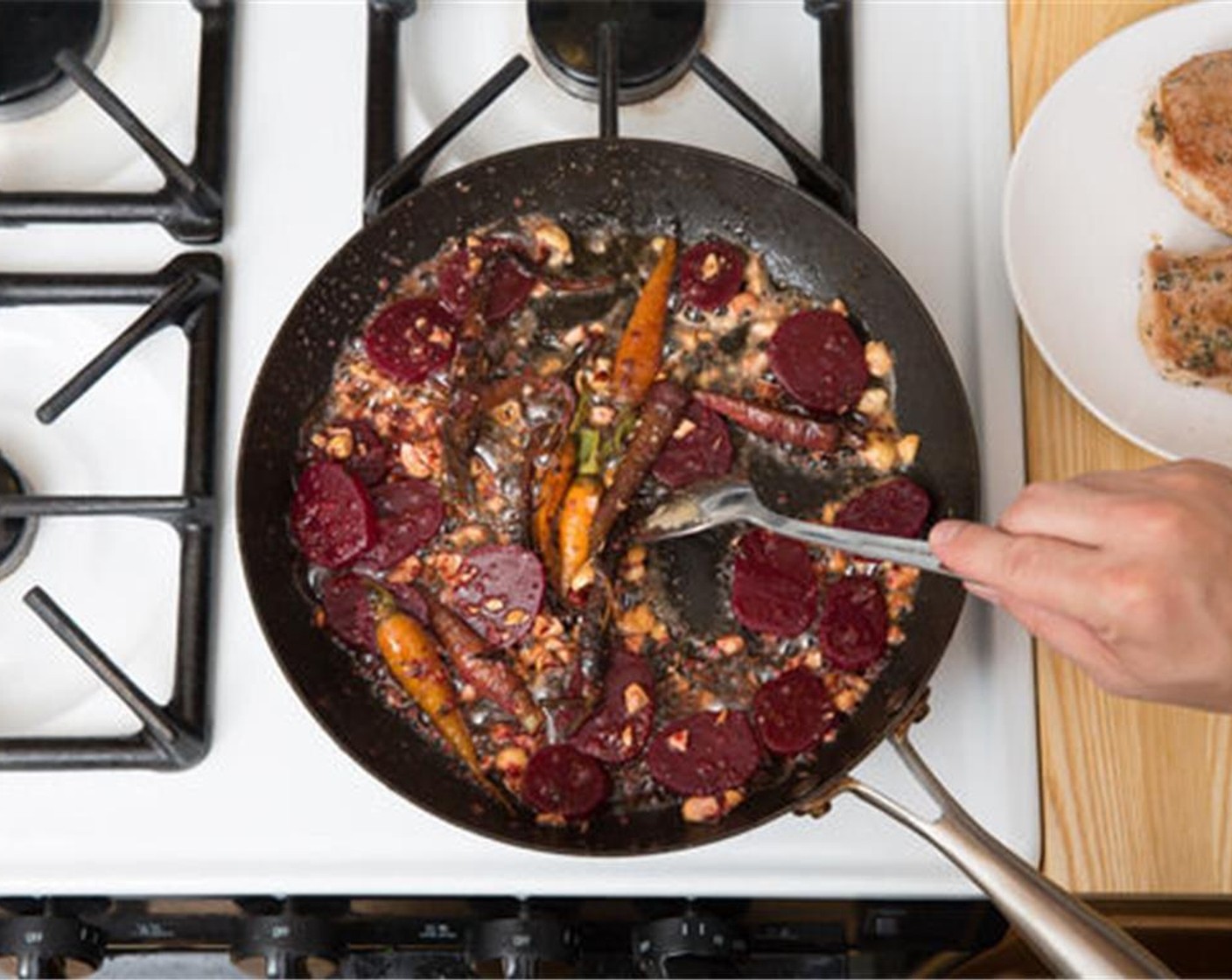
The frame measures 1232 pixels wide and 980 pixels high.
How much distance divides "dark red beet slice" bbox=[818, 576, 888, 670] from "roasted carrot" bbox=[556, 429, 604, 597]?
170 mm

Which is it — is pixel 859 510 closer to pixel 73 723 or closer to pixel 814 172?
pixel 814 172

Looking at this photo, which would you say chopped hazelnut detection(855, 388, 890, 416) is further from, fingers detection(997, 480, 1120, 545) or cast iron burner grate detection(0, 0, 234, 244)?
cast iron burner grate detection(0, 0, 234, 244)

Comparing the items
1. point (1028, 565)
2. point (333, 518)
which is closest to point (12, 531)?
point (333, 518)

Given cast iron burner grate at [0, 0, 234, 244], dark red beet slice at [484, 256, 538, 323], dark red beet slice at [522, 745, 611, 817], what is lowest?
dark red beet slice at [522, 745, 611, 817]

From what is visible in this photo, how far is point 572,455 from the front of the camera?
1.03 metres

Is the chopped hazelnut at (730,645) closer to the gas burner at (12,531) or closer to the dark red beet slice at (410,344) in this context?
the dark red beet slice at (410,344)

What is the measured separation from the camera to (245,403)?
1.07 metres

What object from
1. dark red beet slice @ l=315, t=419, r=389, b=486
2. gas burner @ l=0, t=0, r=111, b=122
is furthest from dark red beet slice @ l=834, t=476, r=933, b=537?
gas burner @ l=0, t=0, r=111, b=122

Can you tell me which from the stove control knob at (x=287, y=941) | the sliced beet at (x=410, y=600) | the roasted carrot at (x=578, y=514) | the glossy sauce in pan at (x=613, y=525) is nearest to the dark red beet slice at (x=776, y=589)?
the glossy sauce in pan at (x=613, y=525)

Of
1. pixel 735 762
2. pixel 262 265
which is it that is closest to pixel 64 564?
pixel 262 265

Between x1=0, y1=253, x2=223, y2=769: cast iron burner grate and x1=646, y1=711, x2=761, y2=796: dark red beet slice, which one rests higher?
x1=0, y1=253, x2=223, y2=769: cast iron burner grate

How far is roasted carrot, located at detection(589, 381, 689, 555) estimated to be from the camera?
3.28 feet

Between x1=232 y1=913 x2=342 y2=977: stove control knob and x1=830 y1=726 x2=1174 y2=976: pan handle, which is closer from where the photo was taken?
x1=830 y1=726 x2=1174 y2=976: pan handle

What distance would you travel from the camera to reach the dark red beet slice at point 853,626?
0.98 m
